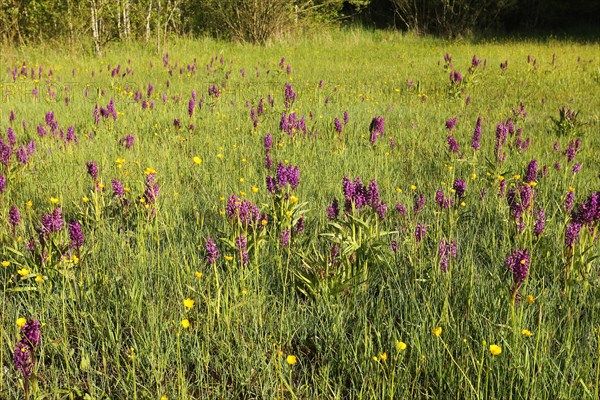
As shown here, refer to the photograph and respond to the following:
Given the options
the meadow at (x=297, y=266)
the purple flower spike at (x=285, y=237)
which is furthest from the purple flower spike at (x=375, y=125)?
the purple flower spike at (x=285, y=237)

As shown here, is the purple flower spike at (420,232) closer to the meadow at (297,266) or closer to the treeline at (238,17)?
the meadow at (297,266)

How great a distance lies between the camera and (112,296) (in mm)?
2328

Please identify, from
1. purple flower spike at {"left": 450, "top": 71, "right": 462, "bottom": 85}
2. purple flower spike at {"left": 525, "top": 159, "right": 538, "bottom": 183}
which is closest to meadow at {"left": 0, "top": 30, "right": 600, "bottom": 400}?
purple flower spike at {"left": 525, "top": 159, "right": 538, "bottom": 183}

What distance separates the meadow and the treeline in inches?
292

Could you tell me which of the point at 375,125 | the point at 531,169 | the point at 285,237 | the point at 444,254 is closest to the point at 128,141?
the point at 375,125

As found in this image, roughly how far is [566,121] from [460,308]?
3923 millimetres

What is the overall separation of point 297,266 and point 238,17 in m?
14.1

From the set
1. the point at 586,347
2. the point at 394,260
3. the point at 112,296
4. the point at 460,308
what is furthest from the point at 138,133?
the point at 586,347

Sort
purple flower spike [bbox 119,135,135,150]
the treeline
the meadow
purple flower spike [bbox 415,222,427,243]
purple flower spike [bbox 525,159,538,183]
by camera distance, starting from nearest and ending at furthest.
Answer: the meadow
purple flower spike [bbox 415,222,427,243]
purple flower spike [bbox 525,159,538,183]
purple flower spike [bbox 119,135,135,150]
the treeline

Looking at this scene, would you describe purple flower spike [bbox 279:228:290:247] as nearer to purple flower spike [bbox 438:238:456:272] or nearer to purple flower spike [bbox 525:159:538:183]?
purple flower spike [bbox 438:238:456:272]

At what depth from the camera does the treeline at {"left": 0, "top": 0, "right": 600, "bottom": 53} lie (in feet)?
38.6

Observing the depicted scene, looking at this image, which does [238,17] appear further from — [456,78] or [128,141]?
[128,141]

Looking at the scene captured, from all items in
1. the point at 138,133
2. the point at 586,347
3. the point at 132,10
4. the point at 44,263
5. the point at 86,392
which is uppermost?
the point at 132,10

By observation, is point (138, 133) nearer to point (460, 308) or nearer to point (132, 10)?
point (460, 308)
